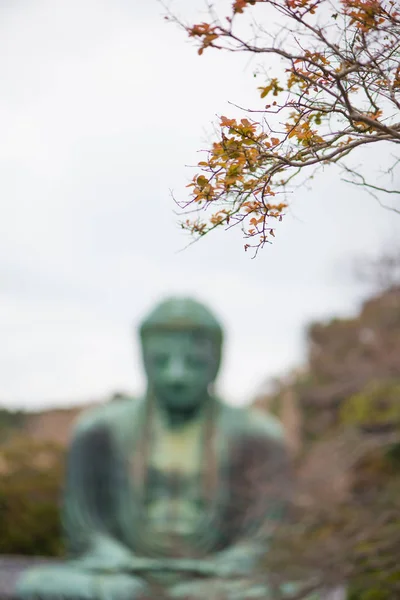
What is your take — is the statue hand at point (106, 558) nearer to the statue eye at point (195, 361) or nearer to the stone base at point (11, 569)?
the stone base at point (11, 569)

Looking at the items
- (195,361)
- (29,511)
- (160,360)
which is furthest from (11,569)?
(195,361)

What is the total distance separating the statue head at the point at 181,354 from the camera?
23.3 ft

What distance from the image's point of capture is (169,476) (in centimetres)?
708

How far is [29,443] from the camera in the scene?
36.0 feet

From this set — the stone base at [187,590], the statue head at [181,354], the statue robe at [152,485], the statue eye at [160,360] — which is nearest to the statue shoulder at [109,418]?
the statue robe at [152,485]

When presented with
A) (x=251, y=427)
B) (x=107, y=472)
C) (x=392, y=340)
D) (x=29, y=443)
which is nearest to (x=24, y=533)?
(x=29, y=443)

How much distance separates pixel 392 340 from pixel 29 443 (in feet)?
14.2

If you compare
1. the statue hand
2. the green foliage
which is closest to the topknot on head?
the statue hand

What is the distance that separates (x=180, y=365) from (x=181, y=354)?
0.08 m

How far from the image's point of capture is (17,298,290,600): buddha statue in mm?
6730

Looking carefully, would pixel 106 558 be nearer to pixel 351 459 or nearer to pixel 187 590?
pixel 187 590

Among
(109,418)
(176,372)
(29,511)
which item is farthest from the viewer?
(29,511)

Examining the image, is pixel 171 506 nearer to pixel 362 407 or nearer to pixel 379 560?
pixel 379 560

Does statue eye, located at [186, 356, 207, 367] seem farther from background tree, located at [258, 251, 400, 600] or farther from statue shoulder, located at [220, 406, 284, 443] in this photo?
background tree, located at [258, 251, 400, 600]
